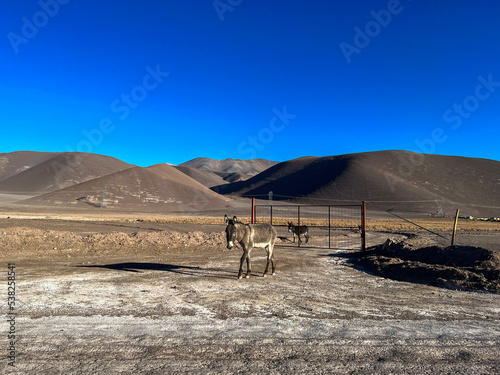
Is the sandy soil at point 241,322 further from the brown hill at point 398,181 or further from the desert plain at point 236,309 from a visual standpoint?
the brown hill at point 398,181

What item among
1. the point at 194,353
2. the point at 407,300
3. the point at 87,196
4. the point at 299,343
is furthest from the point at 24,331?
the point at 87,196

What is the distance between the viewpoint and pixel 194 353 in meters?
5.80

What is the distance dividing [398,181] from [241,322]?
162383 mm

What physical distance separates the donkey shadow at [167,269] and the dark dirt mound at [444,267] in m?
7.29

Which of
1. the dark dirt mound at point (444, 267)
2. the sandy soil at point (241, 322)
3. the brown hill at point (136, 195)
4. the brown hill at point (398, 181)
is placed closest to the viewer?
the sandy soil at point (241, 322)

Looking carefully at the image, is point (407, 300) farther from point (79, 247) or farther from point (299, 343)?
point (79, 247)

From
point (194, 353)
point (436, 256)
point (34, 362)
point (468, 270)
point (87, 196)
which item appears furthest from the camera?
point (87, 196)

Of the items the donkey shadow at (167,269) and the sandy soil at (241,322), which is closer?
the sandy soil at (241,322)

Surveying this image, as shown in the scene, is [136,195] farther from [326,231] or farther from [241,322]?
[241,322]

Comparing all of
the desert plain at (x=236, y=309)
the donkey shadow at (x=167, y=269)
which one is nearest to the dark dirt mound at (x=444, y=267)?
the desert plain at (x=236, y=309)

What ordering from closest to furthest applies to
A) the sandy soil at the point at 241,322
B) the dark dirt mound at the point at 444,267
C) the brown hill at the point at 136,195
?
the sandy soil at the point at 241,322 → the dark dirt mound at the point at 444,267 → the brown hill at the point at 136,195

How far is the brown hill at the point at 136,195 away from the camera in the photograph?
100 meters

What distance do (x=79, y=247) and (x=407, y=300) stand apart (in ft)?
63.0

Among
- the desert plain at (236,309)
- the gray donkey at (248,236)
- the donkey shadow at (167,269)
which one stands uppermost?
the gray donkey at (248,236)
